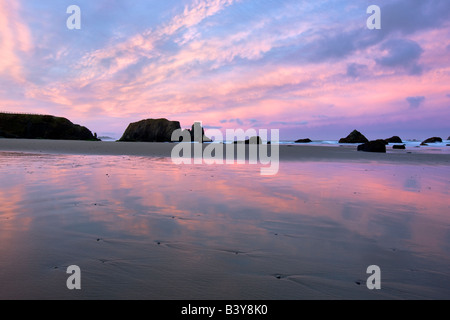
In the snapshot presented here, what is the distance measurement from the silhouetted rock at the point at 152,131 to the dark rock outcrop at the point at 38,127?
949 inches

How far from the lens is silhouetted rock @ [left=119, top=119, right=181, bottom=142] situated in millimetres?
128500

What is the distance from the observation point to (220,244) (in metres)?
3.86

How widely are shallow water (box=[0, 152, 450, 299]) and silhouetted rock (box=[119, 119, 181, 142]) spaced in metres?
124

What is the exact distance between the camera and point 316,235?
4320mm

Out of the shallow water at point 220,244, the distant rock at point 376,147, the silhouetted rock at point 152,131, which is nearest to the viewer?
the shallow water at point 220,244

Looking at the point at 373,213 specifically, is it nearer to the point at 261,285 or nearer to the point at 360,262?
the point at 360,262

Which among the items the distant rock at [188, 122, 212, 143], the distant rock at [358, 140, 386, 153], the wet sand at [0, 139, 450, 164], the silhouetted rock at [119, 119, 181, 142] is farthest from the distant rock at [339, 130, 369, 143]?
the silhouetted rock at [119, 119, 181, 142]

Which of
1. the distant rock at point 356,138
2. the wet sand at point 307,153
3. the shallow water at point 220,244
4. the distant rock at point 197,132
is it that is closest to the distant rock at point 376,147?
the wet sand at point 307,153

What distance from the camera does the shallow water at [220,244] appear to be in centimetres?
271

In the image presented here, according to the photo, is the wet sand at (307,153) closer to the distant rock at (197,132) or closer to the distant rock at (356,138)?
the distant rock at (356,138)

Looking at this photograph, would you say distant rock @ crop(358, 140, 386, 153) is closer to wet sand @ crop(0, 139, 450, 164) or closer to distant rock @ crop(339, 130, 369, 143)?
wet sand @ crop(0, 139, 450, 164)

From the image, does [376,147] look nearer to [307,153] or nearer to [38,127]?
[307,153]

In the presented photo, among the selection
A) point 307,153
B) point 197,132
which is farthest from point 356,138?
point 197,132

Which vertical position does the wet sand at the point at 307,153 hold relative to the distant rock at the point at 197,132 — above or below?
below
